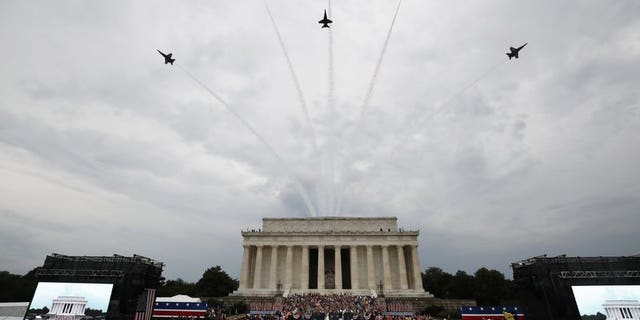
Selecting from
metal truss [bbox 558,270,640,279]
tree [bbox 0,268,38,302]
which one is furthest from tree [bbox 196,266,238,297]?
metal truss [bbox 558,270,640,279]

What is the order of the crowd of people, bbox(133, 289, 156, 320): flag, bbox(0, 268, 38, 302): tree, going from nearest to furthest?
bbox(133, 289, 156, 320): flag → the crowd of people → bbox(0, 268, 38, 302): tree

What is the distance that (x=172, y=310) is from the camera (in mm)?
32188

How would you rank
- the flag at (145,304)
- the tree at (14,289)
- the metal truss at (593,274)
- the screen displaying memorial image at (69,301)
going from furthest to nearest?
1. the tree at (14,289)
2. the flag at (145,304)
3. the screen displaying memorial image at (69,301)
4. the metal truss at (593,274)

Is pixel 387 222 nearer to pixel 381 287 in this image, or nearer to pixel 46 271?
pixel 381 287

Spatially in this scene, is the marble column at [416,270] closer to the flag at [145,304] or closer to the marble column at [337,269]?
the marble column at [337,269]

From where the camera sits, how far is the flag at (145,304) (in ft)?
87.7

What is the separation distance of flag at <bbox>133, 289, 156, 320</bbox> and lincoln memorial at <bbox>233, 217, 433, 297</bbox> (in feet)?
92.7

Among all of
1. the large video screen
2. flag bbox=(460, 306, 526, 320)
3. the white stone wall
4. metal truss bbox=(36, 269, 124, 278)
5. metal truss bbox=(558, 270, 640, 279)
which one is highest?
the white stone wall

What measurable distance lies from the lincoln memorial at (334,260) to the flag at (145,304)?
92.7ft

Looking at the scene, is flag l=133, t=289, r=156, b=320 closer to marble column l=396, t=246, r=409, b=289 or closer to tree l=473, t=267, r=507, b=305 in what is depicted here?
marble column l=396, t=246, r=409, b=289

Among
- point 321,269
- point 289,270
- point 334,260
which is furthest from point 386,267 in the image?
point 289,270

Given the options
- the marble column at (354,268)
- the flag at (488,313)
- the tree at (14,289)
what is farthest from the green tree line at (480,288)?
the tree at (14,289)

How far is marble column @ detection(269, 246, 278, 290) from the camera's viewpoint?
57.7m

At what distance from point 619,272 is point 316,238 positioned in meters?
43.4
